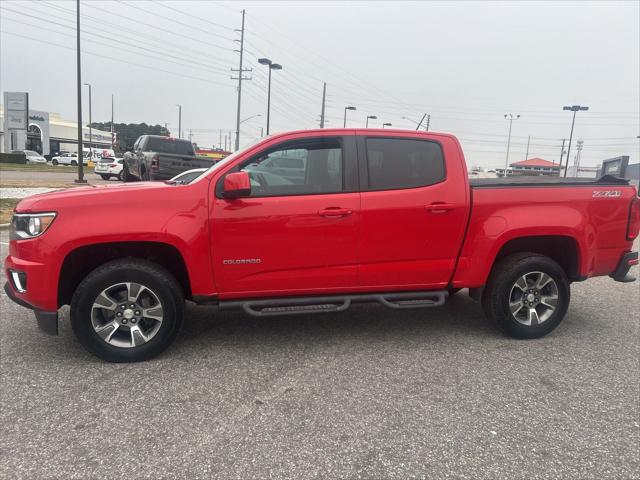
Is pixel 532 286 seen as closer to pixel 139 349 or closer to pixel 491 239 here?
pixel 491 239

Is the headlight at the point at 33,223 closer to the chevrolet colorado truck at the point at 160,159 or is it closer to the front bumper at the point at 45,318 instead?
A: the front bumper at the point at 45,318

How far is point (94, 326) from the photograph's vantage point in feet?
12.1

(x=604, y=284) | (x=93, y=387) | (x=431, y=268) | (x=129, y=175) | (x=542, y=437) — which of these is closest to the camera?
(x=542, y=437)

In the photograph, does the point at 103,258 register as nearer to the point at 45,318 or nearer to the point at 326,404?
the point at 45,318

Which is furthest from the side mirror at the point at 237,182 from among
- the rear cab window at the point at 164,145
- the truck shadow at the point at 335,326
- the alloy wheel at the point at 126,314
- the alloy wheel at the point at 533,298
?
the rear cab window at the point at 164,145

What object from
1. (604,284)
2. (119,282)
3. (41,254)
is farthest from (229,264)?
(604,284)

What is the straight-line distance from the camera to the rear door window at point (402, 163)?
407 cm

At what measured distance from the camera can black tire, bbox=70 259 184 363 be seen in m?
3.64

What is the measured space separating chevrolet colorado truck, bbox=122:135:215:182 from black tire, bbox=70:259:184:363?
10.8 meters

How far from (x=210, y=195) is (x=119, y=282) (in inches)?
38.2

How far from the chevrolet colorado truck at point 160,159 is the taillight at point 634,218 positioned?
1181 centimetres

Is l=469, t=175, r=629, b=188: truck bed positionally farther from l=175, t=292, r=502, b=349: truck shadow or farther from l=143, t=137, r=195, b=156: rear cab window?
l=143, t=137, r=195, b=156: rear cab window

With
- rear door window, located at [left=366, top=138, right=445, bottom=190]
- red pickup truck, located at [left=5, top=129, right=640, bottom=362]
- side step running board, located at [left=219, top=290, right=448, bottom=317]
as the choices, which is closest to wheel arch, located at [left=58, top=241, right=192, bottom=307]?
red pickup truck, located at [left=5, top=129, right=640, bottom=362]

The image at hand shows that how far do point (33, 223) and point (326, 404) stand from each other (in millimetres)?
2535
